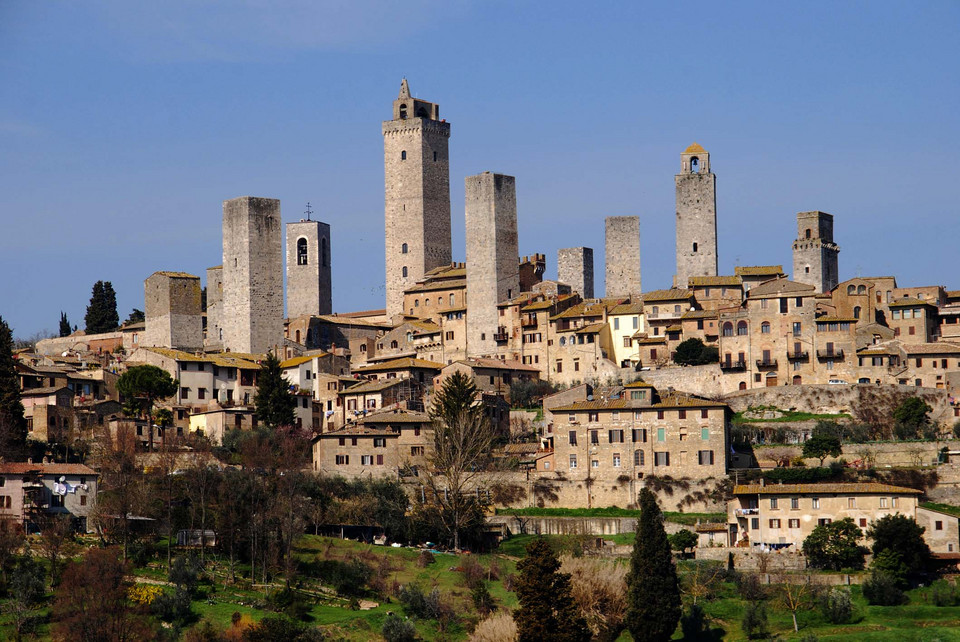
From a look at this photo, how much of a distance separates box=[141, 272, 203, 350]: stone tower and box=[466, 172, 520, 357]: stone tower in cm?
1465

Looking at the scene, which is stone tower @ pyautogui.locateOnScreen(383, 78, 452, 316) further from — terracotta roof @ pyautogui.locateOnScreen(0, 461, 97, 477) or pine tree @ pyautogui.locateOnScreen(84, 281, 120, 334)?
terracotta roof @ pyautogui.locateOnScreen(0, 461, 97, 477)

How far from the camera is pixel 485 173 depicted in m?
98.3

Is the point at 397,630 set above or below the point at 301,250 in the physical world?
below

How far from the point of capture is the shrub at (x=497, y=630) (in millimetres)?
57688

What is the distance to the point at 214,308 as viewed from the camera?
340 feet

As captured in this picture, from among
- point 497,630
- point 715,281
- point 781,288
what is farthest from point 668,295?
point 497,630

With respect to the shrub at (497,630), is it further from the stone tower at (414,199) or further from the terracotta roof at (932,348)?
the stone tower at (414,199)

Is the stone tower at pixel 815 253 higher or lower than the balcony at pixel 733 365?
higher

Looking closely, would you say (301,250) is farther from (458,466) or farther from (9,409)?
(458,466)

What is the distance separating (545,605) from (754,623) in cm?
772

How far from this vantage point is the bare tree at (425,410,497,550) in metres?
70.1

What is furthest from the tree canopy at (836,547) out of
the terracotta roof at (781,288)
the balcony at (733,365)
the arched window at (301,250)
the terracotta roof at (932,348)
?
the arched window at (301,250)

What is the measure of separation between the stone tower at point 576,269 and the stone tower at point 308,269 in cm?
1504

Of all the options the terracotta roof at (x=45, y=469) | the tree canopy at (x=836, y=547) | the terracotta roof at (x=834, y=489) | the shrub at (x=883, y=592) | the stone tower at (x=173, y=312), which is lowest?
the shrub at (x=883, y=592)
